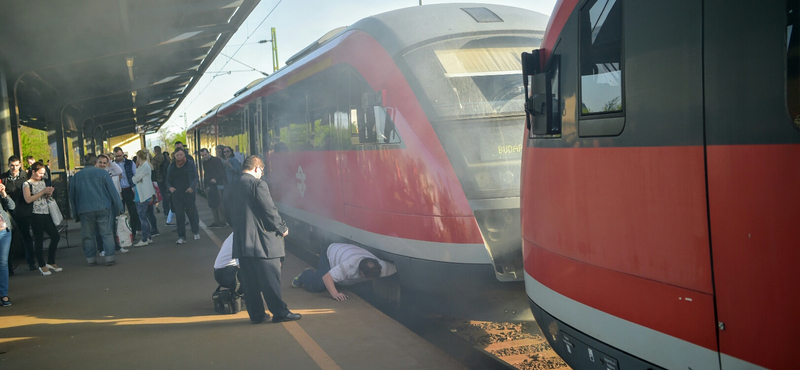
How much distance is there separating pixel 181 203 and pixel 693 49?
444 inches

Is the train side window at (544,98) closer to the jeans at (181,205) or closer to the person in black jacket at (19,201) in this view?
the person in black jacket at (19,201)

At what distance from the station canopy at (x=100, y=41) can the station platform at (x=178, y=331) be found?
15.8 ft

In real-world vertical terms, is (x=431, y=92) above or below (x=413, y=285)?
above

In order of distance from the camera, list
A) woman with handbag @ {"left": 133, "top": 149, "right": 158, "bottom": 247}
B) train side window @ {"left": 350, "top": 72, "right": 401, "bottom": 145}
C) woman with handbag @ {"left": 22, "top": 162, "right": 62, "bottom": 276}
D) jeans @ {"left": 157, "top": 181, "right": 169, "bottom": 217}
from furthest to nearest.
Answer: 1. jeans @ {"left": 157, "top": 181, "right": 169, "bottom": 217}
2. woman with handbag @ {"left": 133, "top": 149, "right": 158, "bottom": 247}
3. woman with handbag @ {"left": 22, "top": 162, "right": 62, "bottom": 276}
4. train side window @ {"left": 350, "top": 72, "right": 401, "bottom": 145}

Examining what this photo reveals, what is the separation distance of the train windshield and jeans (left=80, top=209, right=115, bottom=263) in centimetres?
638

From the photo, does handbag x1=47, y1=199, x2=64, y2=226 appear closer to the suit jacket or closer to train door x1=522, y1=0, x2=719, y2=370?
the suit jacket

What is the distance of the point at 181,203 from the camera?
1276 centimetres

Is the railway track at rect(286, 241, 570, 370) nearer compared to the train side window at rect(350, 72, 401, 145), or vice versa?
the railway track at rect(286, 241, 570, 370)

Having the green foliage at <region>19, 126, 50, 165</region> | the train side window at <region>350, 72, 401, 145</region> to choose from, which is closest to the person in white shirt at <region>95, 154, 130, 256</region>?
the train side window at <region>350, 72, 401, 145</region>

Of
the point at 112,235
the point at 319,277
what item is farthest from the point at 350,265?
the point at 112,235

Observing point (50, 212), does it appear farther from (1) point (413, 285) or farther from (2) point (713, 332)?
(2) point (713, 332)

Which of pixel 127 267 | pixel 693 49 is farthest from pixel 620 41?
pixel 127 267

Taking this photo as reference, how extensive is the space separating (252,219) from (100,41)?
9.39 m

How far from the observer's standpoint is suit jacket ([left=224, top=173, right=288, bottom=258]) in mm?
6309
